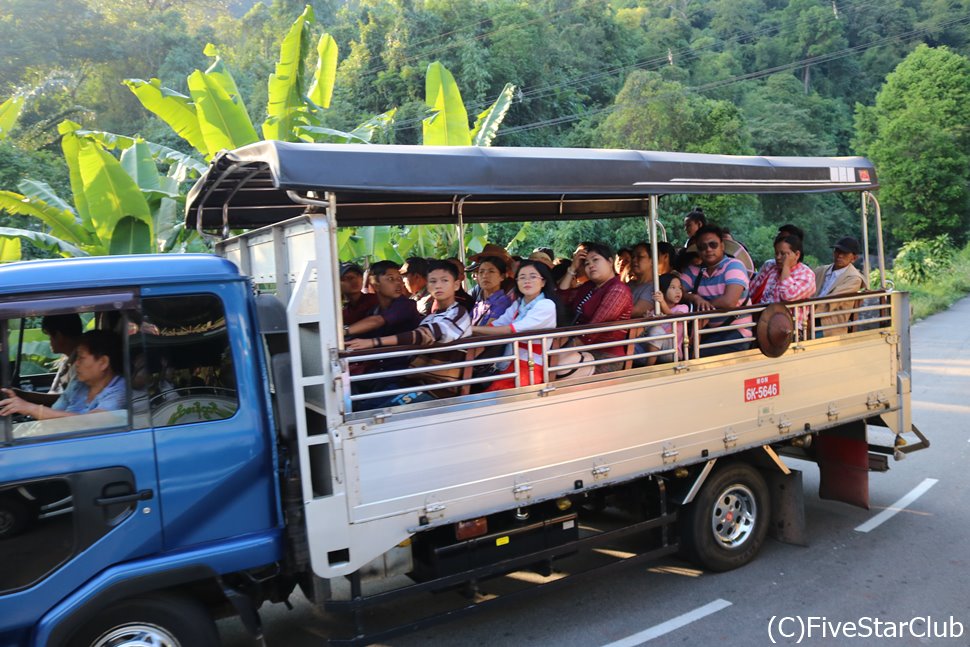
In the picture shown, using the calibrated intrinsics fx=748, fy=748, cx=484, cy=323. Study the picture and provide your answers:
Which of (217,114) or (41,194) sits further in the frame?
(41,194)

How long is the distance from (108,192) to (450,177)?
18.4 feet

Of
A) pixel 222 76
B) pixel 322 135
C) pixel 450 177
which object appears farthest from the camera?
pixel 222 76

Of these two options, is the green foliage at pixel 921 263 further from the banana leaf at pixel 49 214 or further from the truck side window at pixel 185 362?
the truck side window at pixel 185 362

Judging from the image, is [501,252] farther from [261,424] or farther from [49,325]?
[49,325]

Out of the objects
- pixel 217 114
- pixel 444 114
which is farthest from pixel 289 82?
pixel 444 114

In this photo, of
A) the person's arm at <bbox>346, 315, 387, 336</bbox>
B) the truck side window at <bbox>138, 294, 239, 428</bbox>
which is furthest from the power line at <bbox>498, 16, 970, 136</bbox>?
the truck side window at <bbox>138, 294, 239, 428</bbox>

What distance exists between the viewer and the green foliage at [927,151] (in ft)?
141

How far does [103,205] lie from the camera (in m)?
7.90

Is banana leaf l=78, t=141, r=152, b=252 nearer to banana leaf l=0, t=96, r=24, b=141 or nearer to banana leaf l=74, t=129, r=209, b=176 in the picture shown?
banana leaf l=74, t=129, r=209, b=176

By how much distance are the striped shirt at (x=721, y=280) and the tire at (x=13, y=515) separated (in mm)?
4244

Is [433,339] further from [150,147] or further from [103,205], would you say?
[150,147]

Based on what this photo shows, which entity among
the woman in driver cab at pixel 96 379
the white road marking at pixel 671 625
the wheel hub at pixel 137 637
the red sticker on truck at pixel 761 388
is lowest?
the white road marking at pixel 671 625

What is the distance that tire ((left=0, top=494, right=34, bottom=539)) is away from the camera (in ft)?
9.84

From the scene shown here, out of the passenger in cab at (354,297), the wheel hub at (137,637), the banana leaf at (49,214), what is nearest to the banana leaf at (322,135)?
the banana leaf at (49,214)
